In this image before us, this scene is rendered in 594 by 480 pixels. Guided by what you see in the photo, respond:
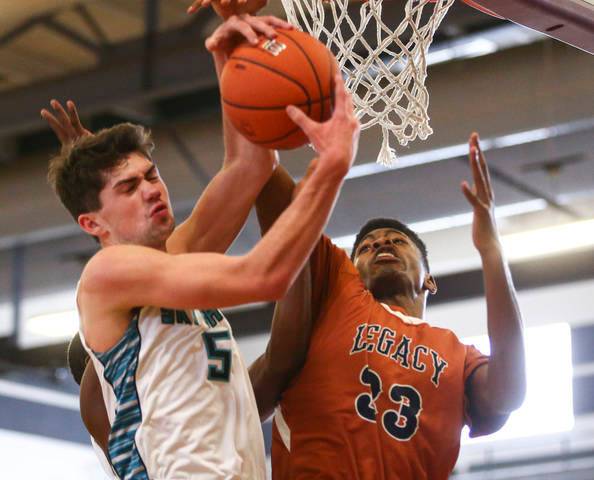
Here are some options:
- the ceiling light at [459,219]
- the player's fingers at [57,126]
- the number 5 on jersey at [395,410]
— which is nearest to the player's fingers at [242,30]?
the player's fingers at [57,126]

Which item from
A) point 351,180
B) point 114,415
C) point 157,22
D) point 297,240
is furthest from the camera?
point 351,180

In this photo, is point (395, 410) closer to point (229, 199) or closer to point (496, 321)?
point (496, 321)

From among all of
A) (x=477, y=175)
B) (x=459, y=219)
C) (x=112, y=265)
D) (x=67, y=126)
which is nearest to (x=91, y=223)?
(x=112, y=265)

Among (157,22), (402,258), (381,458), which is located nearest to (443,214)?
(157,22)

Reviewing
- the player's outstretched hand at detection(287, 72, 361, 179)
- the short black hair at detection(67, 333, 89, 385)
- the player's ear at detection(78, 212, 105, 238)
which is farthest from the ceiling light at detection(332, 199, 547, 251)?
the player's outstretched hand at detection(287, 72, 361, 179)

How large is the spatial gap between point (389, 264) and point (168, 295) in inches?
46.3

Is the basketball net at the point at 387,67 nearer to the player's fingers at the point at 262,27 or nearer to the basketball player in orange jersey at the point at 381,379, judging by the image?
the basketball player in orange jersey at the point at 381,379

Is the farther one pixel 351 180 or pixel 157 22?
pixel 351 180

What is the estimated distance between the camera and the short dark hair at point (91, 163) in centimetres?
322

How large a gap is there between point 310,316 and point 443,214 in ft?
19.3

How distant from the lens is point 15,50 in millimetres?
8453

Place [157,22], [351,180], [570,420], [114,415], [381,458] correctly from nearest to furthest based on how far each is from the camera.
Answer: [114,415] → [381,458] → [157,22] → [351,180] → [570,420]

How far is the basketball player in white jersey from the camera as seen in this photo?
286cm

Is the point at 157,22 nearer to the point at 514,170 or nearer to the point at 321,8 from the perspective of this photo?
the point at 514,170
